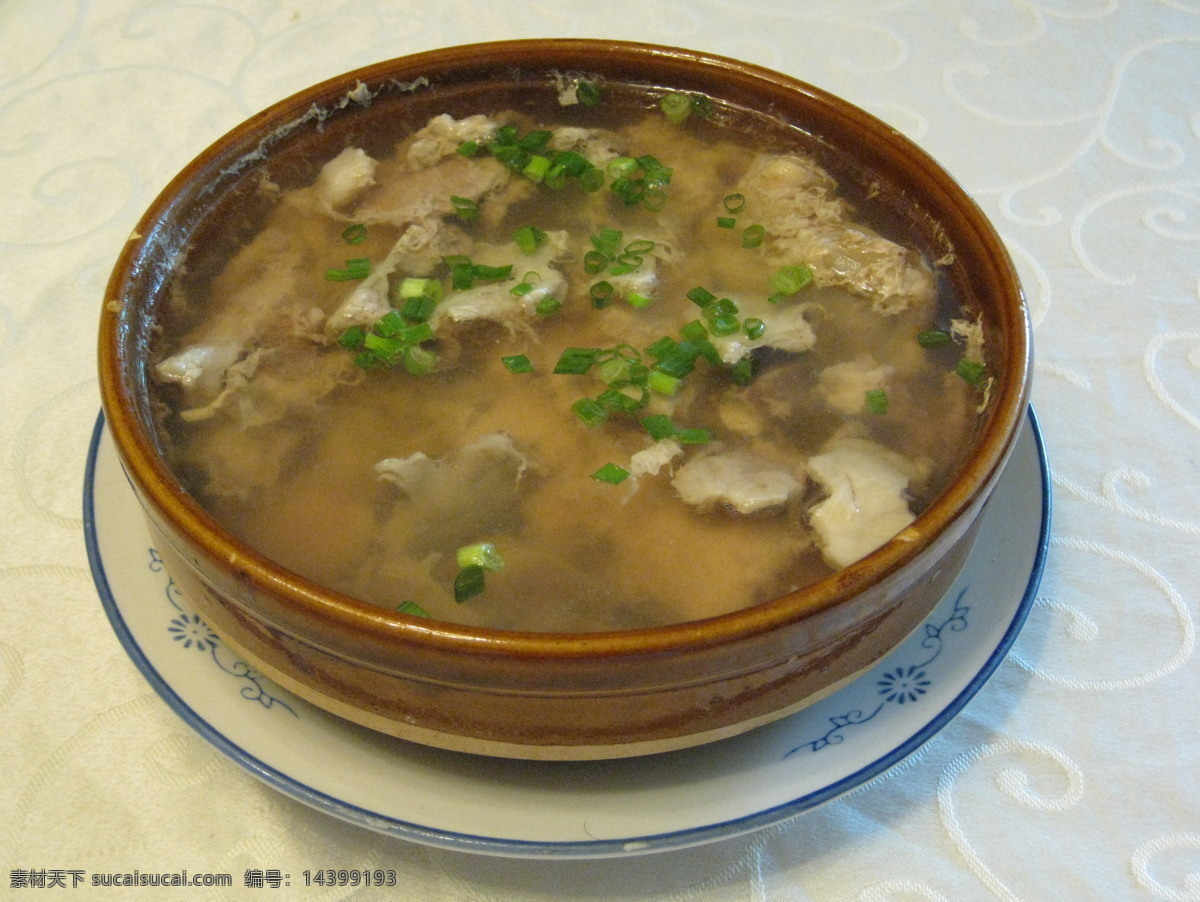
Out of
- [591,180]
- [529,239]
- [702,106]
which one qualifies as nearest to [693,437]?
[529,239]

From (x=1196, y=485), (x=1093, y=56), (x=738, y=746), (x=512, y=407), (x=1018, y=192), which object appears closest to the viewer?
(x=738, y=746)

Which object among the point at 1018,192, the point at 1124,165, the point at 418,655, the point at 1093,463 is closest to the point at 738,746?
the point at 418,655

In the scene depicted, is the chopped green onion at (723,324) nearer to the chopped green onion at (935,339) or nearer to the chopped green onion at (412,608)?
the chopped green onion at (935,339)

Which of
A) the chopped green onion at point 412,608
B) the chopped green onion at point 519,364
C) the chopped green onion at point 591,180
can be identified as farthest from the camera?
the chopped green onion at point 591,180

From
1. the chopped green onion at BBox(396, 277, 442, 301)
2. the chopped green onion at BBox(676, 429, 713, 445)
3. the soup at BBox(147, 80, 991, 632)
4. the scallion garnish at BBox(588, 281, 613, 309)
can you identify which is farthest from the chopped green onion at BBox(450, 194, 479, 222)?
the chopped green onion at BBox(676, 429, 713, 445)

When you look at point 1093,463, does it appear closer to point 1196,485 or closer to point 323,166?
point 1196,485

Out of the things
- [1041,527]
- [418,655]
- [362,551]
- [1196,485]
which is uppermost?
[418,655]

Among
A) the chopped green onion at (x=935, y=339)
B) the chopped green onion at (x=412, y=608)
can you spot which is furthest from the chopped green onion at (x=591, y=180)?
the chopped green onion at (x=412, y=608)

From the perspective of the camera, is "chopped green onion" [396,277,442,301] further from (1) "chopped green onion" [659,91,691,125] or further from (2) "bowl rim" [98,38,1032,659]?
(1) "chopped green onion" [659,91,691,125]
